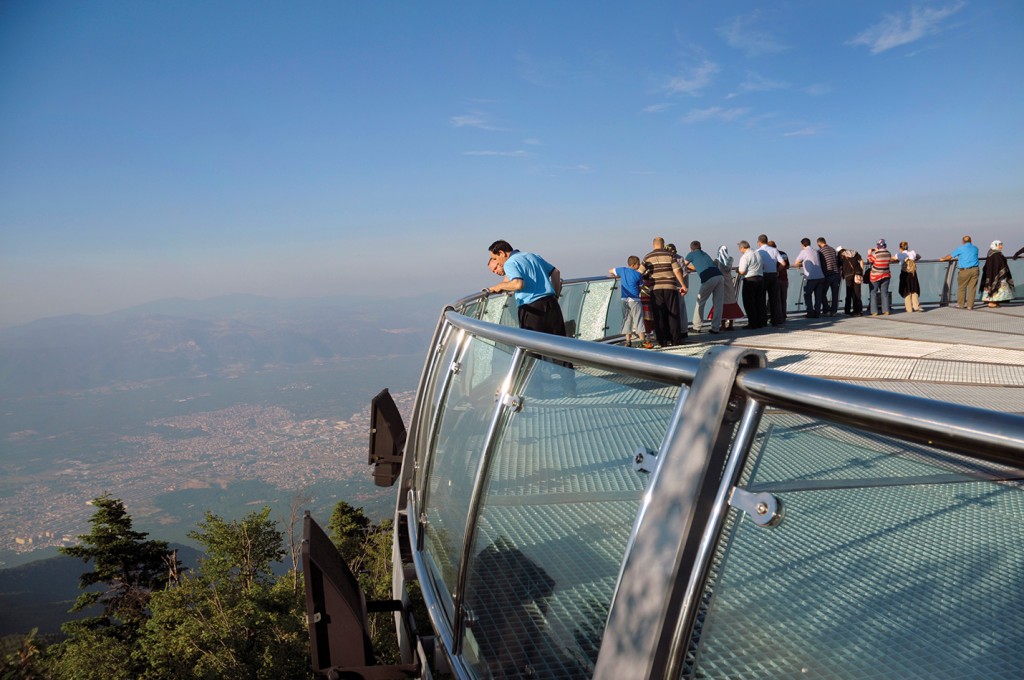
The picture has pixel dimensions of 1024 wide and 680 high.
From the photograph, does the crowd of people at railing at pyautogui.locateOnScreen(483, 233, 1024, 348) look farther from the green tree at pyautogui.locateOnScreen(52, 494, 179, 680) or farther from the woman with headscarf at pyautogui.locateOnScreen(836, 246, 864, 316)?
the green tree at pyautogui.locateOnScreen(52, 494, 179, 680)

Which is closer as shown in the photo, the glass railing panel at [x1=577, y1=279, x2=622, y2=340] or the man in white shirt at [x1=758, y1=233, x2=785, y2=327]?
the glass railing panel at [x1=577, y1=279, x2=622, y2=340]

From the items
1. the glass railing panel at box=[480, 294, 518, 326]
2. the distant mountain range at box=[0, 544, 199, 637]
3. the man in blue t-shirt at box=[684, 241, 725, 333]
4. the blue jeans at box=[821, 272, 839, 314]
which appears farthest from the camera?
the distant mountain range at box=[0, 544, 199, 637]

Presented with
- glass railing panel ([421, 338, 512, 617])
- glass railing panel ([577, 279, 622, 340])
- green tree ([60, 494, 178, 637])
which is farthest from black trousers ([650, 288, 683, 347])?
green tree ([60, 494, 178, 637])

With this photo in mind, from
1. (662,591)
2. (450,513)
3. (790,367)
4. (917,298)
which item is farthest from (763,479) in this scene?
(917,298)

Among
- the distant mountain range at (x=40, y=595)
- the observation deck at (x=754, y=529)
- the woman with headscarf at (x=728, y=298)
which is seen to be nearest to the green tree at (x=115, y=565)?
the distant mountain range at (x=40, y=595)

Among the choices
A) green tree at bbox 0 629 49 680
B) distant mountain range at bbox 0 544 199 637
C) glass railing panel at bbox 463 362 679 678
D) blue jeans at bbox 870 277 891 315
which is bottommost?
distant mountain range at bbox 0 544 199 637

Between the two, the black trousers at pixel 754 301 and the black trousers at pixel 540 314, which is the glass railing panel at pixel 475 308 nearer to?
the black trousers at pixel 540 314

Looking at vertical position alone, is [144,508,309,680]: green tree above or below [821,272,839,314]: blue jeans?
below
